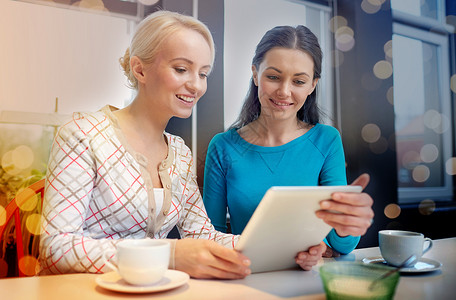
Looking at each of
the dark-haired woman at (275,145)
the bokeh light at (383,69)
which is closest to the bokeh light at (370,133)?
the bokeh light at (383,69)

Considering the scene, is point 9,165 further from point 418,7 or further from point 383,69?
point 418,7

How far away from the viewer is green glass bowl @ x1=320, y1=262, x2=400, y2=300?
0.53 m

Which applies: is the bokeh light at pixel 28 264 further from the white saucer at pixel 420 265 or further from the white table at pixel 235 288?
the white saucer at pixel 420 265

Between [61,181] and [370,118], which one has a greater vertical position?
[370,118]

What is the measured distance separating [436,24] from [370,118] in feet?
2.55

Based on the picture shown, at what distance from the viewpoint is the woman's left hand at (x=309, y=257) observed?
77cm

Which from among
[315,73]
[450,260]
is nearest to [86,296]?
[450,260]

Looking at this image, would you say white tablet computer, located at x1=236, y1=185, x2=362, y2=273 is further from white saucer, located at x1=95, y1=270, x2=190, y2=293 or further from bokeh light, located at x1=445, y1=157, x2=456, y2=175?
bokeh light, located at x1=445, y1=157, x2=456, y2=175

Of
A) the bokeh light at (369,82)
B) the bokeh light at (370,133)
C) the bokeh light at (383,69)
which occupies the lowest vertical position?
the bokeh light at (370,133)

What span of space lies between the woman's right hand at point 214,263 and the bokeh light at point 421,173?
5.90ft

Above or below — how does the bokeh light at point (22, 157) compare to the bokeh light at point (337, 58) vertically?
below

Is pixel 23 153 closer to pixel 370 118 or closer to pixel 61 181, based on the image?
pixel 61 181

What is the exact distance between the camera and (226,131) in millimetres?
1431

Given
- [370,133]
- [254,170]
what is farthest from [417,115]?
[254,170]
